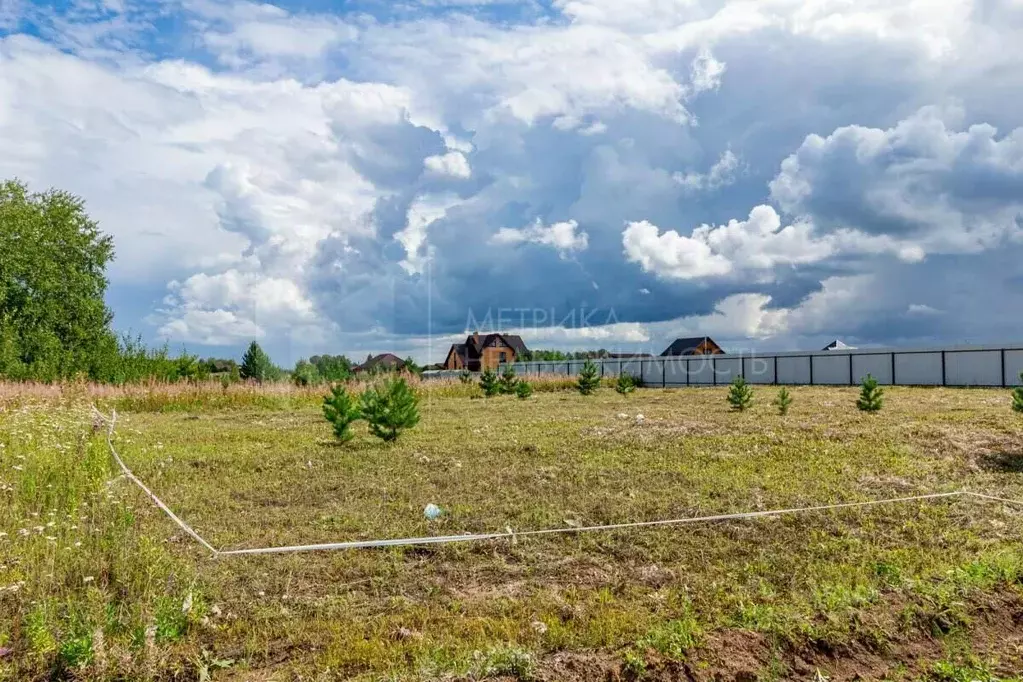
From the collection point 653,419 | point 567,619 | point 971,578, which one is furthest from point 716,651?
point 653,419

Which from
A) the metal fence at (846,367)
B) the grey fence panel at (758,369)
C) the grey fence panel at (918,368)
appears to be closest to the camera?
the metal fence at (846,367)

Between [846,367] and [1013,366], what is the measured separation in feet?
19.7

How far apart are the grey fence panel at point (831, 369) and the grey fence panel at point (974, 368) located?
12.4ft

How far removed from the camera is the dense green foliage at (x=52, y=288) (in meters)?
29.2

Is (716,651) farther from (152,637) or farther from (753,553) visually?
(152,637)

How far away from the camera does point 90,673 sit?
10.2ft

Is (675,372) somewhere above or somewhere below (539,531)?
above

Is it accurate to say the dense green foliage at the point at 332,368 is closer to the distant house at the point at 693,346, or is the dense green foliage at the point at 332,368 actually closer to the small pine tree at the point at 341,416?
the small pine tree at the point at 341,416

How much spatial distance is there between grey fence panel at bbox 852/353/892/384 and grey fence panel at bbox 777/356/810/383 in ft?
7.20

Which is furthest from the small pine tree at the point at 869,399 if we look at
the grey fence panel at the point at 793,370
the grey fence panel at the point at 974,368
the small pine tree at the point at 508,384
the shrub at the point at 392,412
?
the grey fence panel at the point at 793,370

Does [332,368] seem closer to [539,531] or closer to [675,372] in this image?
[675,372]

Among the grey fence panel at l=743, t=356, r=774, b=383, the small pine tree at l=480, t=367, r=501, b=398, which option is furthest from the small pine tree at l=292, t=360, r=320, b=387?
the grey fence panel at l=743, t=356, r=774, b=383

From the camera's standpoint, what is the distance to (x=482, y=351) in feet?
194

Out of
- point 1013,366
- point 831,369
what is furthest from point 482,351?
point 1013,366
